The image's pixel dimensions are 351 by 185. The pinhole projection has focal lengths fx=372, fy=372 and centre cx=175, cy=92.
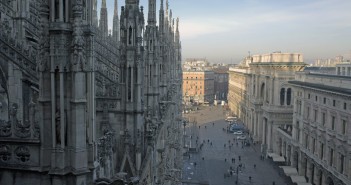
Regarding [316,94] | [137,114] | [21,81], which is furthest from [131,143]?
[316,94]

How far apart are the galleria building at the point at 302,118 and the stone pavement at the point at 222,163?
2250mm

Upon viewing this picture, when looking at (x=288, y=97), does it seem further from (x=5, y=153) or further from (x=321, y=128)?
(x=5, y=153)

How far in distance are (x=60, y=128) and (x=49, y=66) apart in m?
1.38

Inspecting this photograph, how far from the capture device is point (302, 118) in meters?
47.3

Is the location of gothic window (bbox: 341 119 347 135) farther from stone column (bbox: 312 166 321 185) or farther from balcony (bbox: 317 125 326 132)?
stone column (bbox: 312 166 321 185)

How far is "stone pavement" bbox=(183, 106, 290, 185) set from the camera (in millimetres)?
46156

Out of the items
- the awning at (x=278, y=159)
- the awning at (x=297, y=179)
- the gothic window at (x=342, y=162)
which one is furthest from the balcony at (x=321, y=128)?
the awning at (x=278, y=159)

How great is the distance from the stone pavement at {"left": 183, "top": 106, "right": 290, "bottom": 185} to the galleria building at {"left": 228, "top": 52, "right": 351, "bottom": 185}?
225cm

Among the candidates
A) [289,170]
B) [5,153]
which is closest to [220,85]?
[289,170]

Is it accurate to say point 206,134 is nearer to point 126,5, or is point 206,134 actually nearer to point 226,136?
point 226,136

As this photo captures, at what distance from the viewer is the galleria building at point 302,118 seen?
3578 cm

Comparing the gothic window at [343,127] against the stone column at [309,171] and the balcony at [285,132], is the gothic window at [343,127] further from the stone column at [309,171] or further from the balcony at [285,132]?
the balcony at [285,132]

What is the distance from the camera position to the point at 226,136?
76.0 metres

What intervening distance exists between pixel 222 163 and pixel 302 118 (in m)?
13.4
